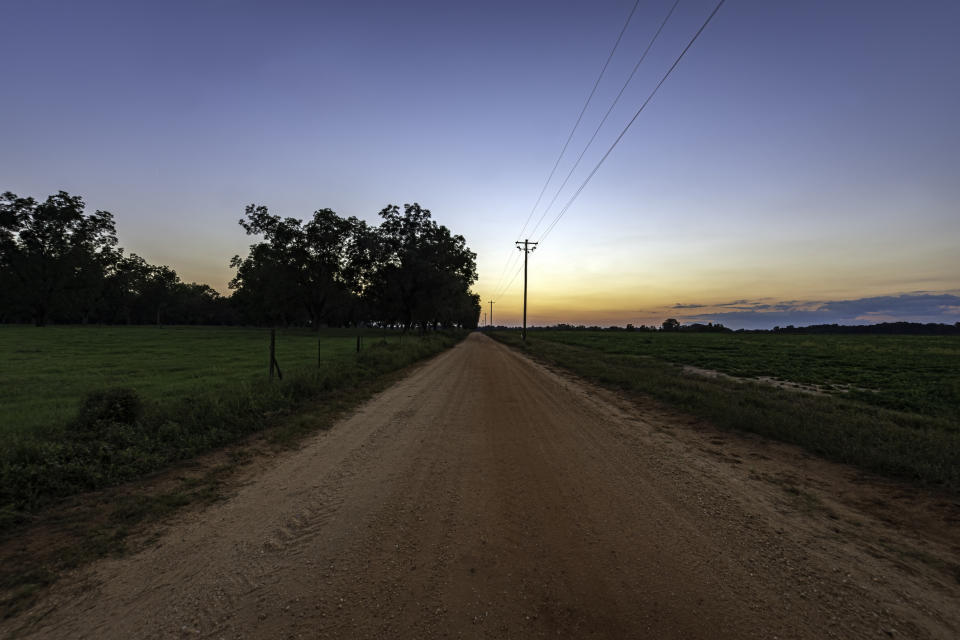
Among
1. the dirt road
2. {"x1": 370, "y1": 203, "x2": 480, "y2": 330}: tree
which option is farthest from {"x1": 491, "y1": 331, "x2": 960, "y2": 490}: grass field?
{"x1": 370, "y1": 203, "x2": 480, "y2": 330}: tree

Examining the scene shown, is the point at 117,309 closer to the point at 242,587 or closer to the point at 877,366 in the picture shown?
the point at 242,587

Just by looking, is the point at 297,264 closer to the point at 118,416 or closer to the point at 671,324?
the point at 118,416

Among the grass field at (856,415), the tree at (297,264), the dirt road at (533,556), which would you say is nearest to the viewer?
the dirt road at (533,556)

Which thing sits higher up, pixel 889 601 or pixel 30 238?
pixel 30 238

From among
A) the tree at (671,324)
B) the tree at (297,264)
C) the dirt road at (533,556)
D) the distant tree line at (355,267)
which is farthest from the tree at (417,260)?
the tree at (671,324)

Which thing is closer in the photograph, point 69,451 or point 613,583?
point 613,583

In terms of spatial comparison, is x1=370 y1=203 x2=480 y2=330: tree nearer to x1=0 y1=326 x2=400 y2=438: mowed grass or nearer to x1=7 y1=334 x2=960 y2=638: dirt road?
x1=0 y1=326 x2=400 y2=438: mowed grass

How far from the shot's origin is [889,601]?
2781 mm

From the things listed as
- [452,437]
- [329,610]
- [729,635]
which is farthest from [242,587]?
[452,437]

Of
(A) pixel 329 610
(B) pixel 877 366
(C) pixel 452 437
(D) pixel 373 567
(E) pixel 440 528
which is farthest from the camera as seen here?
(B) pixel 877 366

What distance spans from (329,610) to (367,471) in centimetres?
279

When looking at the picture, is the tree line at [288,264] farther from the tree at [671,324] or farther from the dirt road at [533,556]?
the tree at [671,324]

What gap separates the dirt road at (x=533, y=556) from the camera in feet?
8.21

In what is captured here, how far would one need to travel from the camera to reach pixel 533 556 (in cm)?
327
